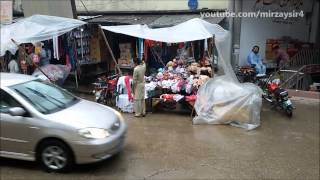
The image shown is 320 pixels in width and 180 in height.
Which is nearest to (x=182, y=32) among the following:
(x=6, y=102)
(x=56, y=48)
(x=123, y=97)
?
(x=123, y=97)

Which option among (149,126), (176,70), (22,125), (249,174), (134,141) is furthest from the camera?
(176,70)

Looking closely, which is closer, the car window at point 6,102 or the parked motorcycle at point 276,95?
the car window at point 6,102

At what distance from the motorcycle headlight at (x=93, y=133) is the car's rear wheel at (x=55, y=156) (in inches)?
14.7

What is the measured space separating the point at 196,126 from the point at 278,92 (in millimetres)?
2780

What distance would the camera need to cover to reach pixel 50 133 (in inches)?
282

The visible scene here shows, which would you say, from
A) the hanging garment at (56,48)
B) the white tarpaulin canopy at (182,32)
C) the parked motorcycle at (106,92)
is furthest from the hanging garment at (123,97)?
the hanging garment at (56,48)

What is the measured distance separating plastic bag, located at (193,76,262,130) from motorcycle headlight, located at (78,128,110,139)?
4.21 meters

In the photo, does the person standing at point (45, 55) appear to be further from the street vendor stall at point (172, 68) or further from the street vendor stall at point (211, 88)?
the street vendor stall at point (211, 88)

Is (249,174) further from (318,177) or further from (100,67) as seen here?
(100,67)

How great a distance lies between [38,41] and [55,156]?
24.4 ft

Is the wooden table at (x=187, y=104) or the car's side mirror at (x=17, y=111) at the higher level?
the car's side mirror at (x=17, y=111)

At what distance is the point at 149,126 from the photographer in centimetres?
1091

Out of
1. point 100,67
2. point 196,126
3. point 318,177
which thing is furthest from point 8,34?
point 318,177

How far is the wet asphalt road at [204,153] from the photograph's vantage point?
761cm
